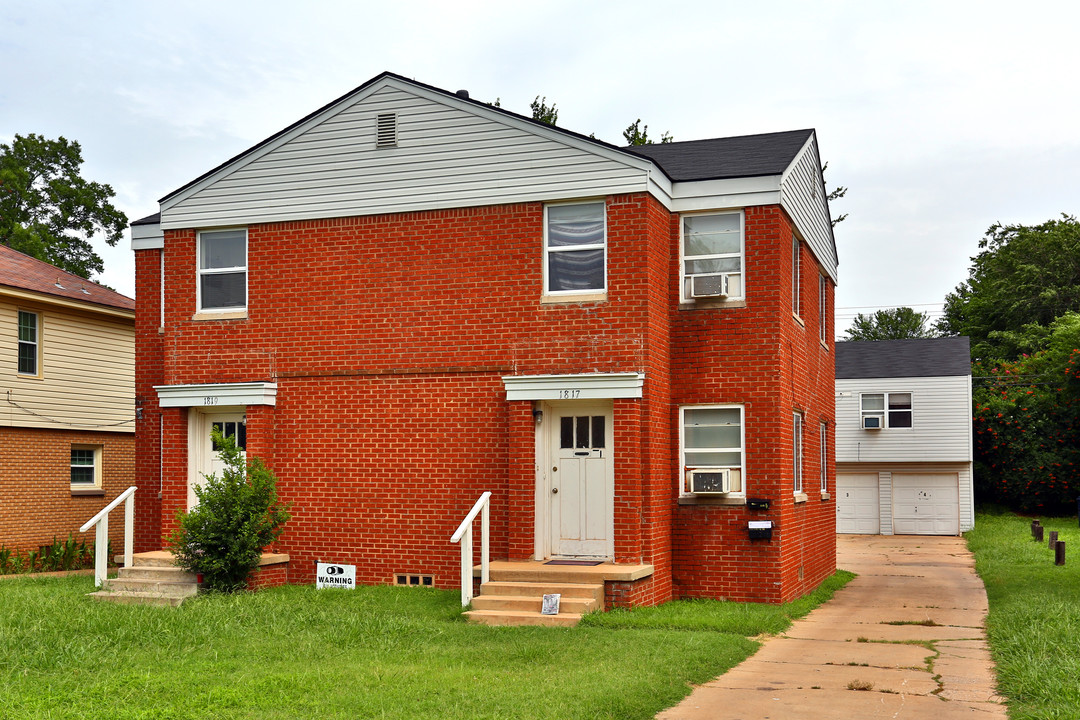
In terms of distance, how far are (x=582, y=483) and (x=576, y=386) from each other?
4.49 feet

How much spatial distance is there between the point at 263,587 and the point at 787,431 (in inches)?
307

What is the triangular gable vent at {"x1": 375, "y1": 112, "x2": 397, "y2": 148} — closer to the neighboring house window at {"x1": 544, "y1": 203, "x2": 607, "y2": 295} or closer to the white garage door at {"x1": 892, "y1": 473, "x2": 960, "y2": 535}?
the neighboring house window at {"x1": 544, "y1": 203, "x2": 607, "y2": 295}

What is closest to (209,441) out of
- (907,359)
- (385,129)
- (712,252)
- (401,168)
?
(401,168)

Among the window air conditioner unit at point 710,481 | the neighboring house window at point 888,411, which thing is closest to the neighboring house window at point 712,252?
the window air conditioner unit at point 710,481

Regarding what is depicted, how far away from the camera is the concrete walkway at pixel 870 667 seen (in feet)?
30.0

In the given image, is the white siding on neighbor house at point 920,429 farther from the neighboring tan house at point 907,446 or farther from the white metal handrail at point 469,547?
the white metal handrail at point 469,547

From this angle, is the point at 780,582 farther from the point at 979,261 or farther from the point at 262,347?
the point at 979,261

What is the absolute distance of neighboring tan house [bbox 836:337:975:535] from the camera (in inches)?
1453

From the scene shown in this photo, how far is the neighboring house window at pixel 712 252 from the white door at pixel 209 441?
712cm

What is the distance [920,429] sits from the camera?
37375 mm

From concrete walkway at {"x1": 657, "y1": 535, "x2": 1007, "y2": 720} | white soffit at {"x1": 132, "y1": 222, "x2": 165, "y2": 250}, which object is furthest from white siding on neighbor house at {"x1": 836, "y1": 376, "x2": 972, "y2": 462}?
white soffit at {"x1": 132, "y1": 222, "x2": 165, "y2": 250}

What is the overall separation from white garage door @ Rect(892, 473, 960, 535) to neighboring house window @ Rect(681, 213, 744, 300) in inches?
950

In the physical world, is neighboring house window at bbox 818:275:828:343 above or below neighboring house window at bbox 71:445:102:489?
above

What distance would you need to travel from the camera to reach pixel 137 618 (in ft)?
41.7
